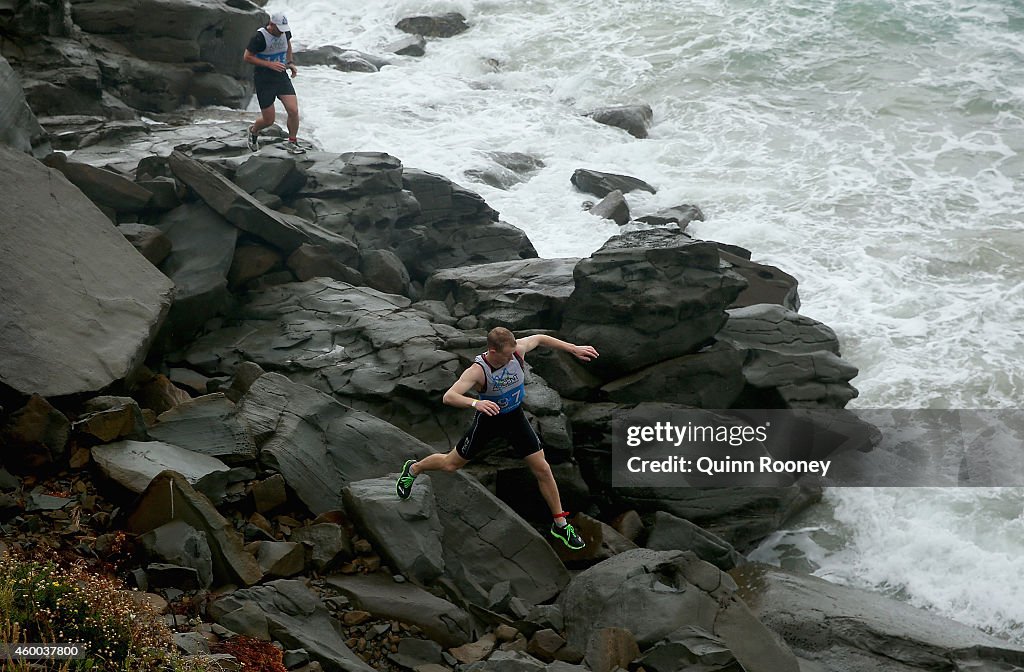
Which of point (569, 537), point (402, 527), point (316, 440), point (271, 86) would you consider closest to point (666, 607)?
point (569, 537)

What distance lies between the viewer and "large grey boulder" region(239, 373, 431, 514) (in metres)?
9.36

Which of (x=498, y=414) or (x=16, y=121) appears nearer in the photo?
(x=498, y=414)

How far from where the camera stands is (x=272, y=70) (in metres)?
16.2

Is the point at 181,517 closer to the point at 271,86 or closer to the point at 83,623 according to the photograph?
the point at 83,623

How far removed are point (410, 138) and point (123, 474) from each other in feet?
54.8

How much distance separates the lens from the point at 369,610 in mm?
8039

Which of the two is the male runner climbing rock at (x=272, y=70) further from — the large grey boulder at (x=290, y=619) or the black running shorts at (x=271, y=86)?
the large grey boulder at (x=290, y=619)

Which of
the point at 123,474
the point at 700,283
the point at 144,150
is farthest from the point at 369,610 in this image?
the point at 144,150

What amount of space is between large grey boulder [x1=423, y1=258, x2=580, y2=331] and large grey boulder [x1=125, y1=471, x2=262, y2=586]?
578 cm

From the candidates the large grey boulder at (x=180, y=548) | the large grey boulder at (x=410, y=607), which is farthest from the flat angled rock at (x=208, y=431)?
the large grey boulder at (x=410, y=607)

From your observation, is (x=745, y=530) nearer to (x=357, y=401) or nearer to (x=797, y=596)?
(x=797, y=596)

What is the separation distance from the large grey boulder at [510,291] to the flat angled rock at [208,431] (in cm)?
441

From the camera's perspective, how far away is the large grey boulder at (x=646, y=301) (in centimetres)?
1232

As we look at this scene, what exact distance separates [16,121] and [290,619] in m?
9.55
